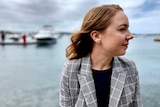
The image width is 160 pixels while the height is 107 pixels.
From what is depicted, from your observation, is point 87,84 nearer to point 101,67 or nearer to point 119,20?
point 101,67

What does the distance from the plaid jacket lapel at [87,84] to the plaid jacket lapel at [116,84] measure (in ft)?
0.25

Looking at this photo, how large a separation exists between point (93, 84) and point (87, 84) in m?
0.03

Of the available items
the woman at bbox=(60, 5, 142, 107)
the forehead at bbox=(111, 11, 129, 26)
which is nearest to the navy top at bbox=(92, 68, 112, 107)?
the woman at bbox=(60, 5, 142, 107)

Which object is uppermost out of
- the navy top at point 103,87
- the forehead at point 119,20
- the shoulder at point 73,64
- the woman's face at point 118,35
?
the forehead at point 119,20

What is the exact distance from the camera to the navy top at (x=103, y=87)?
1.18 metres

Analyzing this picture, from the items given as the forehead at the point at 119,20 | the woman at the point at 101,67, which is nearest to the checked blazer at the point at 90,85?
the woman at the point at 101,67

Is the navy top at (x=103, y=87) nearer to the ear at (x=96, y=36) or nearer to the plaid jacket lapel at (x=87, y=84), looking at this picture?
the plaid jacket lapel at (x=87, y=84)

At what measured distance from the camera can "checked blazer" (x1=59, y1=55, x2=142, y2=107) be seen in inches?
45.1

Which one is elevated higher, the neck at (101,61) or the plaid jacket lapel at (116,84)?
the neck at (101,61)

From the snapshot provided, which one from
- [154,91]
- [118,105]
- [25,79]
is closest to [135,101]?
[118,105]

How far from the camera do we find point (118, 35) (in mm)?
1123

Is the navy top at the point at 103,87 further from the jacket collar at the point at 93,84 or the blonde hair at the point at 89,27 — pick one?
the blonde hair at the point at 89,27

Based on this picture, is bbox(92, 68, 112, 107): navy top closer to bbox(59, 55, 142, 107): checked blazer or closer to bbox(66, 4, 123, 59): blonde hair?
bbox(59, 55, 142, 107): checked blazer

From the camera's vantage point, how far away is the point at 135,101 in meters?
1.20
